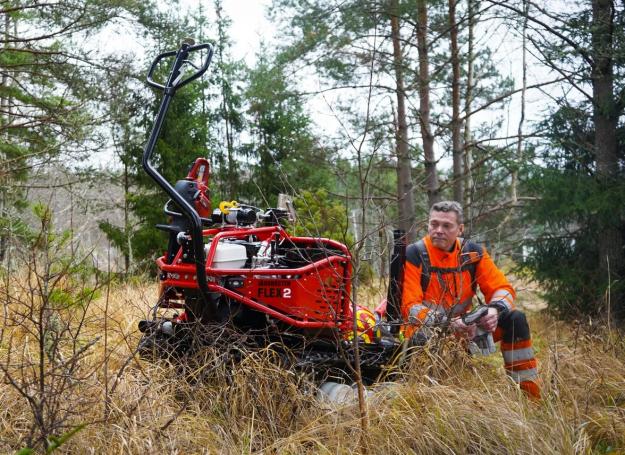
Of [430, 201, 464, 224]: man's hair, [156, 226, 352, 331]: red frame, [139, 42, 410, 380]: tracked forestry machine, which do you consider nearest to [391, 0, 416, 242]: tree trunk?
[430, 201, 464, 224]: man's hair

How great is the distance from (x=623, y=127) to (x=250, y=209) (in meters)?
6.04

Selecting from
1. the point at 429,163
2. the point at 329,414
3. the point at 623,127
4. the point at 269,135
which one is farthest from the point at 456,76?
the point at 329,414

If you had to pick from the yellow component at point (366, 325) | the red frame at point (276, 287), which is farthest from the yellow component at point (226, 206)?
the yellow component at point (366, 325)

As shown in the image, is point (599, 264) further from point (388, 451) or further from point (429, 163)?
point (388, 451)

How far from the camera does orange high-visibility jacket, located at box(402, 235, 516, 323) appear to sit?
450 centimetres

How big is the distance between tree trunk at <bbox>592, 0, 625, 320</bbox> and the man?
3.95 metres

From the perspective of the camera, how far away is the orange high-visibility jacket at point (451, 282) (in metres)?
4.50

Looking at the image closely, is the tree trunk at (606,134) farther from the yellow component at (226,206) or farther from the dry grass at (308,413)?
the yellow component at (226,206)

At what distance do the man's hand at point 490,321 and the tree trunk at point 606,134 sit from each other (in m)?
4.30

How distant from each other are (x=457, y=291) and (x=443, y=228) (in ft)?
1.43

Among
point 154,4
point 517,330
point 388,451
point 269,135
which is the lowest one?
point 388,451

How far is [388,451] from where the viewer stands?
3135 millimetres

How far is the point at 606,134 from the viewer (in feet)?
27.9

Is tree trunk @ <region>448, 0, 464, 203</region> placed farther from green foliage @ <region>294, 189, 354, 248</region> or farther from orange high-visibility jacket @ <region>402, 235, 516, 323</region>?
orange high-visibility jacket @ <region>402, 235, 516, 323</region>
